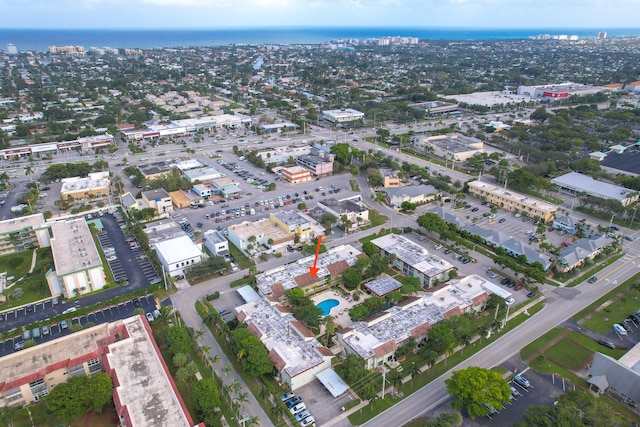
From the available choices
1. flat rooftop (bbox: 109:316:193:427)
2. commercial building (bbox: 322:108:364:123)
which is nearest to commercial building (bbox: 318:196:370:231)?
flat rooftop (bbox: 109:316:193:427)

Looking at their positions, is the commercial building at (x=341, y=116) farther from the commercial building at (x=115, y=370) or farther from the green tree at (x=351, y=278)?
the commercial building at (x=115, y=370)

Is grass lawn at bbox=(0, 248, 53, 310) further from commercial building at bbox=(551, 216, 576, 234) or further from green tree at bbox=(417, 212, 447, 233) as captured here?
commercial building at bbox=(551, 216, 576, 234)

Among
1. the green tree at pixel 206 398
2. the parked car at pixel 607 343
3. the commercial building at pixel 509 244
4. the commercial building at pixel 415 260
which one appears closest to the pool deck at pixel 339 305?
the commercial building at pixel 415 260

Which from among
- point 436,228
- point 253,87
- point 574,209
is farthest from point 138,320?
point 253,87

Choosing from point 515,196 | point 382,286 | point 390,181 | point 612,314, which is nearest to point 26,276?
point 382,286

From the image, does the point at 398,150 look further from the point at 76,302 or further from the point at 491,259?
the point at 76,302

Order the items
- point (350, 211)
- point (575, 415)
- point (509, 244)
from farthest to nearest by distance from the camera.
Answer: point (350, 211) → point (509, 244) → point (575, 415)

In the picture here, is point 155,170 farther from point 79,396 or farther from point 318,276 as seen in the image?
point 79,396
